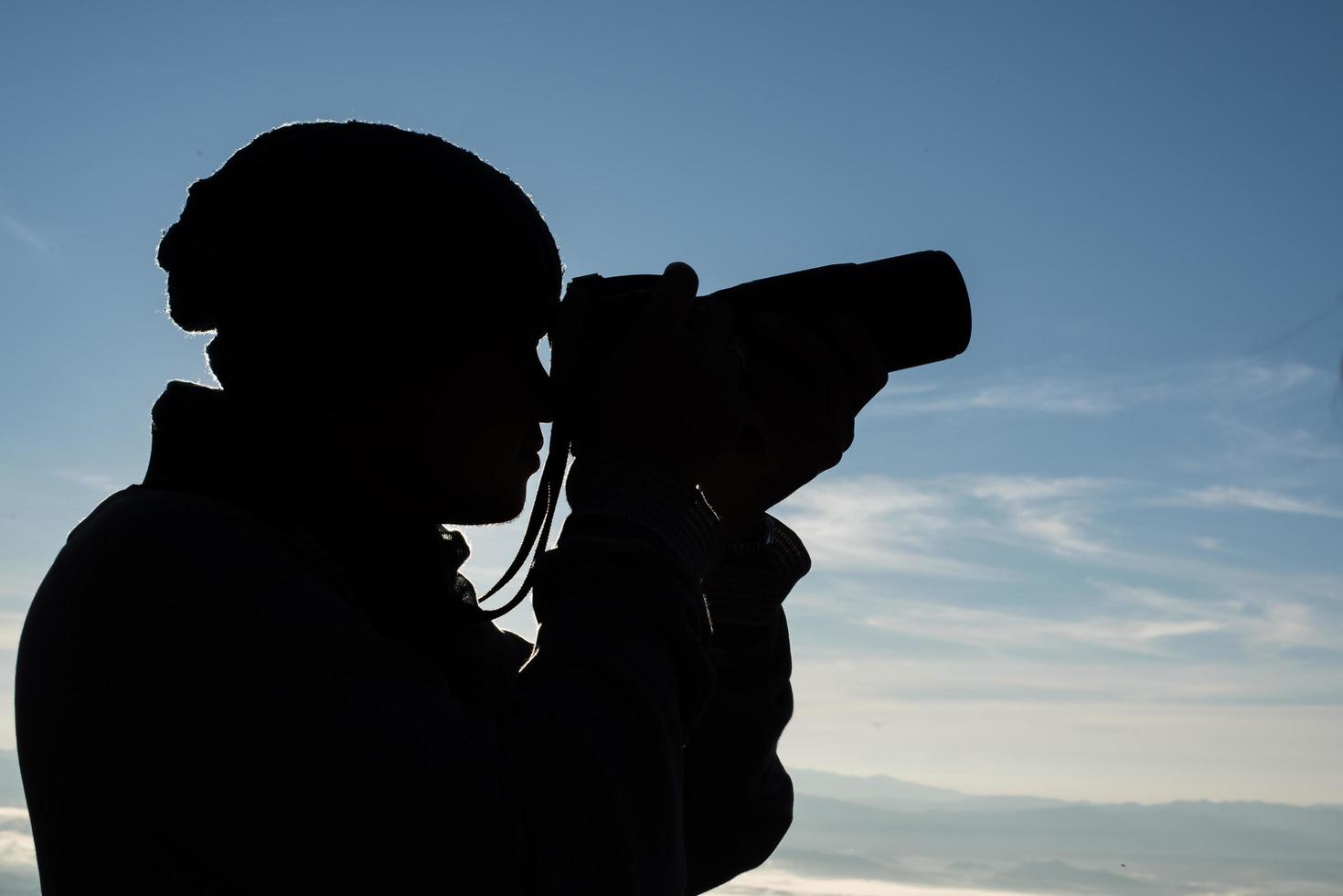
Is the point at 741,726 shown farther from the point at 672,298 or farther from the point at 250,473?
the point at 250,473

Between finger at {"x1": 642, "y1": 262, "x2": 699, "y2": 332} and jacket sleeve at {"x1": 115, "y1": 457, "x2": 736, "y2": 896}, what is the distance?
1.11 ft

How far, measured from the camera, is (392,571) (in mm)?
1521

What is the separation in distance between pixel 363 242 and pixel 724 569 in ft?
2.51

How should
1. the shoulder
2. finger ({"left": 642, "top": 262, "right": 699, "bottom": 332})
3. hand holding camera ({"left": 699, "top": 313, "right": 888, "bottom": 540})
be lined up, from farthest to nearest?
hand holding camera ({"left": 699, "top": 313, "right": 888, "bottom": 540}) → finger ({"left": 642, "top": 262, "right": 699, "bottom": 332}) → the shoulder

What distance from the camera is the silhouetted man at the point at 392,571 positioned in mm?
1102

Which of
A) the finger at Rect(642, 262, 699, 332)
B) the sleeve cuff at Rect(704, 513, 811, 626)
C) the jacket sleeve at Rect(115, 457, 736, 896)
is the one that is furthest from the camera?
the sleeve cuff at Rect(704, 513, 811, 626)

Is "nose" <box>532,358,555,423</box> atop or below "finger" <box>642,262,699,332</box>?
below

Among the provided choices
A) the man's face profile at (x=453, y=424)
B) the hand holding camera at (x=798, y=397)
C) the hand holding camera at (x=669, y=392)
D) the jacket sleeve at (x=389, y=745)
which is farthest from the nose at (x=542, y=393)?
the jacket sleeve at (x=389, y=745)

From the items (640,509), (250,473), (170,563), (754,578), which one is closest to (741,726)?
(754,578)

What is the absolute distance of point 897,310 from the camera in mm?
1754

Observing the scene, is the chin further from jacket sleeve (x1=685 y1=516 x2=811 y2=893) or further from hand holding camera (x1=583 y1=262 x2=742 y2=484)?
jacket sleeve (x1=685 y1=516 x2=811 y2=893)

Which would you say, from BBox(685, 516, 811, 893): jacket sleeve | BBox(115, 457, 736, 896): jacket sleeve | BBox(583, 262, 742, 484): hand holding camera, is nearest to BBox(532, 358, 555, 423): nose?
BBox(583, 262, 742, 484): hand holding camera

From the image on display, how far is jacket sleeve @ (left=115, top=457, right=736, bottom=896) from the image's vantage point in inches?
42.5

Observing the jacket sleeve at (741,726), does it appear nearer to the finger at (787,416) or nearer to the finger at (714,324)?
the finger at (787,416)
